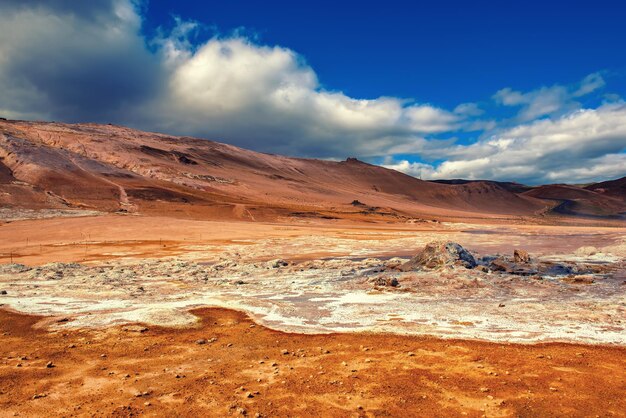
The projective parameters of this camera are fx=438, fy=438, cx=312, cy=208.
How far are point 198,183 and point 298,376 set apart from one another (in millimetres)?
102740

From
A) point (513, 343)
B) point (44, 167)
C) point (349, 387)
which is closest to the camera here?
point (349, 387)

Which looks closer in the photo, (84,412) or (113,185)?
(84,412)

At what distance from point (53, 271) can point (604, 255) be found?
32233mm

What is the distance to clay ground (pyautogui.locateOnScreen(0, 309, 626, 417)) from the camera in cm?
634

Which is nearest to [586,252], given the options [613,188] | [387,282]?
[387,282]

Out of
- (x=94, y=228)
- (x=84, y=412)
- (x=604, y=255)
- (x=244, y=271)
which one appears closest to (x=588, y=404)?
(x=84, y=412)

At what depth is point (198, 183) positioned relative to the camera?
106125mm

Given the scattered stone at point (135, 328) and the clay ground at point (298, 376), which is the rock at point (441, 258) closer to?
the clay ground at point (298, 376)

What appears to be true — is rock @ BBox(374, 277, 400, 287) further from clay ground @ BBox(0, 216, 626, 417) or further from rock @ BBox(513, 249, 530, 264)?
rock @ BBox(513, 249, 530, 264)

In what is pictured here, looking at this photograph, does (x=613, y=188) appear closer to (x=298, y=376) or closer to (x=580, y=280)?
(x=580, y=280)

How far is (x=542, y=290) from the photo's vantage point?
1617 cm

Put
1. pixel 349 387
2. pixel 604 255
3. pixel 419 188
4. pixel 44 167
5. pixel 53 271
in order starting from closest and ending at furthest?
pixel 349 387 < pixel 53 271 < pixel 604 255 < pixel 44 167 < pixel 419 188

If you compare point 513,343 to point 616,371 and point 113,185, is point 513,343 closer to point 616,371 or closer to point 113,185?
point 616,371

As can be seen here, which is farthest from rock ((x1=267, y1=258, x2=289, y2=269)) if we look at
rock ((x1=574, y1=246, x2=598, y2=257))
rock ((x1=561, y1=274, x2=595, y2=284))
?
rock ((x1=574, y1=246, x2=598, y2=257))
